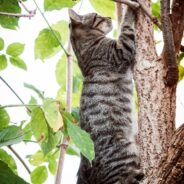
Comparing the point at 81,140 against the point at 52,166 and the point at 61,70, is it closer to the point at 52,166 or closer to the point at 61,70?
the point at 52,166

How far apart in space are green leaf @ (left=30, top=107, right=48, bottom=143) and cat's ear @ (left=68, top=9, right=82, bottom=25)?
4.82 feet

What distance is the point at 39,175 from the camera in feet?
5.02

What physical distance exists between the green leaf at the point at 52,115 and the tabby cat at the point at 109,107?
0.51 meters

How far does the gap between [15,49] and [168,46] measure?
750mm

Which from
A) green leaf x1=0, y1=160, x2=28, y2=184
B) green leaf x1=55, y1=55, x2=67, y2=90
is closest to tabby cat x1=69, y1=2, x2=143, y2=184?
green leaf x1=55, y1=55, x2=67, y2=90

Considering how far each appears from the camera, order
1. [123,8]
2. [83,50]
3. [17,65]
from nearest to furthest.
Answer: [17,65]
[123,8]
[83,50]

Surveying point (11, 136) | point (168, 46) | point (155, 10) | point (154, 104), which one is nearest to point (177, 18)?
point (168, 46)

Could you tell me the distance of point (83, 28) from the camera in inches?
96.2

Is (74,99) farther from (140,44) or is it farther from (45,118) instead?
(45,118)

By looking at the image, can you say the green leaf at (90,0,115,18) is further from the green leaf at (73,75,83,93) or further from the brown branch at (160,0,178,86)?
the brown branch at (160,0,178,86)

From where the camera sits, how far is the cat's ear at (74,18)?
2337mm

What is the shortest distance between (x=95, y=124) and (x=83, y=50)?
69cm

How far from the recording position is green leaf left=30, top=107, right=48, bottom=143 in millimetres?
925

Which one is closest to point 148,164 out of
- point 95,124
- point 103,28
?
point 95,124
